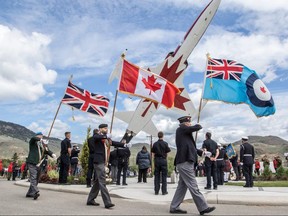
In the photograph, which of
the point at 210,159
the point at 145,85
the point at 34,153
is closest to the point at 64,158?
the point at 34,153

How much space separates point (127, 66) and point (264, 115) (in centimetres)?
731

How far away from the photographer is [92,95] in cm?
1952

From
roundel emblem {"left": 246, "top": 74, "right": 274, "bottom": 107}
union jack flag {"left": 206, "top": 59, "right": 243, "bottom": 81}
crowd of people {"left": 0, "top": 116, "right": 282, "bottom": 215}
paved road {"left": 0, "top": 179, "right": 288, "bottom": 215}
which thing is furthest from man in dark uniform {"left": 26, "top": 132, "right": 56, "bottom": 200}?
roundel emblem {"left": 246, "top": 74, "right": 274, "bottom": 107}

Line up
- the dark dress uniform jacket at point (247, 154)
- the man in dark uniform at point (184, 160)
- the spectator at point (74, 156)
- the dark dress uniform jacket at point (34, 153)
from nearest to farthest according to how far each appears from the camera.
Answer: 1. the man in dark uniform at point (184, 160)
2. the dark dress uniform jacket at point (34, 153)
3. the dark dress uniform jacket at point (247, 154)
4. the spectator at point (74, 156)

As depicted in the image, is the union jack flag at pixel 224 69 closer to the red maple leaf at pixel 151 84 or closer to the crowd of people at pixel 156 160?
the crowd of people at pixel 156 160

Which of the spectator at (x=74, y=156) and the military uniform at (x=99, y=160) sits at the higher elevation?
the spectator at (x=74, y=156)

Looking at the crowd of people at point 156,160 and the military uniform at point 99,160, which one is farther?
the military uniform at point 99,160

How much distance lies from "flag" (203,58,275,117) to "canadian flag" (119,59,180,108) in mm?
3778

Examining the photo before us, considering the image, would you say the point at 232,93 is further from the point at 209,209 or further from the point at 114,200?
the point at 209,209

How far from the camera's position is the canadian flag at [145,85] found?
1267 cm

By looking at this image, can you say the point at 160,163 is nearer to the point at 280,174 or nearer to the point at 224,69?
the point at 224,69

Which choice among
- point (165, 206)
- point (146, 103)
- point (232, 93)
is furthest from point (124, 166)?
point (146, 103)

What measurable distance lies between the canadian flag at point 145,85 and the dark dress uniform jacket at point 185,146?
5.08m

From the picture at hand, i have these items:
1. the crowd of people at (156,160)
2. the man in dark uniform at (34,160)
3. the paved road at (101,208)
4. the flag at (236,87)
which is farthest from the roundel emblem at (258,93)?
the man in dark uniform at (34,160)
